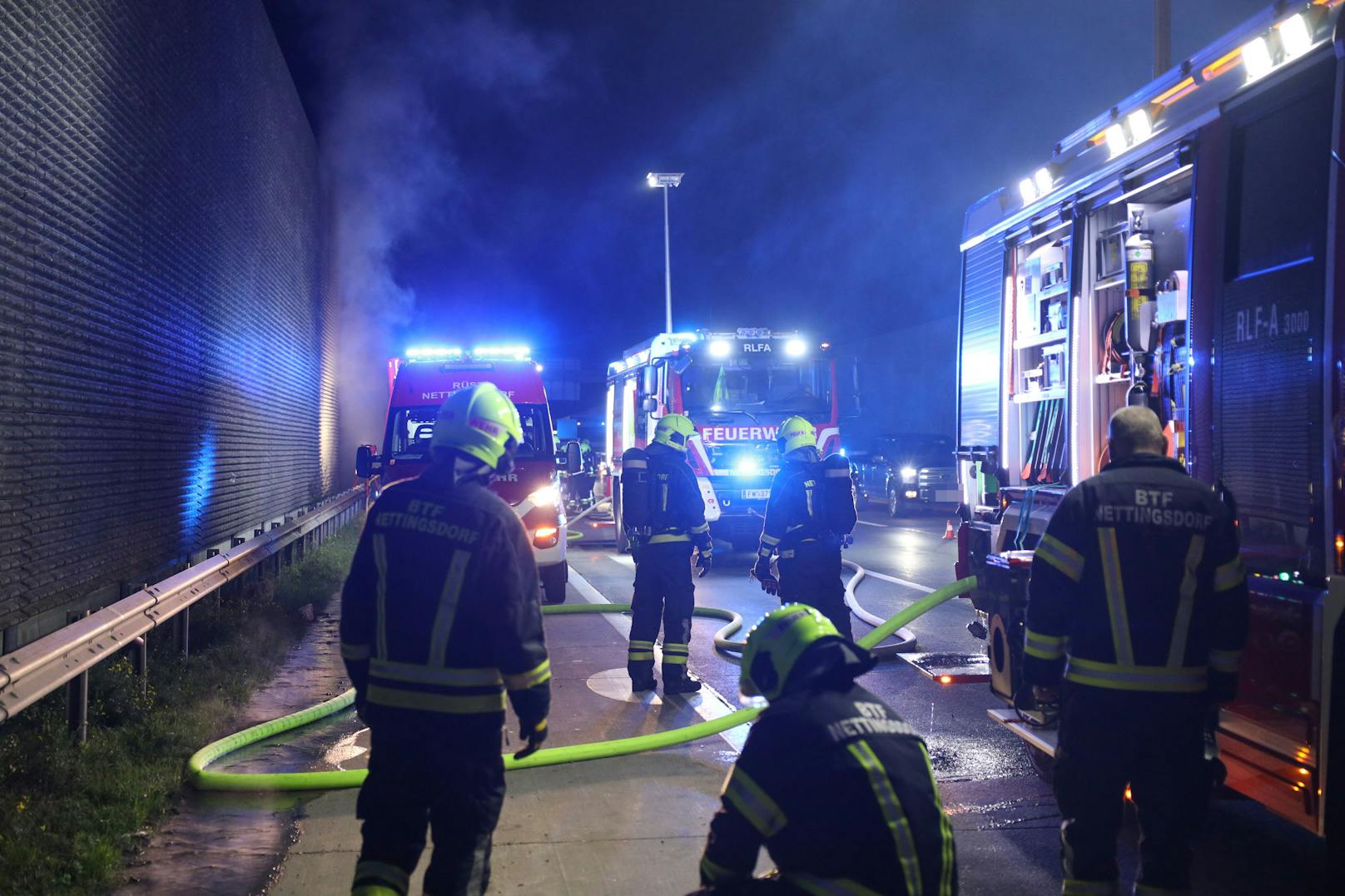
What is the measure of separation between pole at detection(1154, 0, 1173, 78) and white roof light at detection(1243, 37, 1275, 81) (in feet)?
28.5

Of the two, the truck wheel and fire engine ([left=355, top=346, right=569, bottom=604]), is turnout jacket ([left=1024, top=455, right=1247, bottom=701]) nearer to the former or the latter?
fire engine ([left=355, top=346, right=569, bottom=604])

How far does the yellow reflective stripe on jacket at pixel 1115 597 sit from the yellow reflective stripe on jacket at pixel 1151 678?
1.2 inches

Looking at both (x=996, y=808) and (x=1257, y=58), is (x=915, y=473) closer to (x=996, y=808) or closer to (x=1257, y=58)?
(x=996, y=808)

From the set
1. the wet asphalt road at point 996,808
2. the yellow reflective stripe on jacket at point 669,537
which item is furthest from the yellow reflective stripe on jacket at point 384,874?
the yellow reflective stripe on jacket at point 669,537

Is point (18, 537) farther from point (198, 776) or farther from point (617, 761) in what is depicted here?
point (617, 761)

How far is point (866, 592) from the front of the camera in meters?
12.0

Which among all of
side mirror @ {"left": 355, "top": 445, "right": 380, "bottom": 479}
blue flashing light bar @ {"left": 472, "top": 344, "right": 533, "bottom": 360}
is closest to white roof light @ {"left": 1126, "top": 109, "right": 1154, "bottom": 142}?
side mirror @ {"left": 355, "top": 445, "right": 380, "bottom": 479}

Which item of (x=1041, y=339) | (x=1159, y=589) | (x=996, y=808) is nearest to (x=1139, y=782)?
(x=1159, y=589)

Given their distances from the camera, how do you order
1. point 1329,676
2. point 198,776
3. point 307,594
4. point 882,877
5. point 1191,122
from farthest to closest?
point 307,594 → point 198,776 → point 1191,122 → point 1329,676 → point 882,877

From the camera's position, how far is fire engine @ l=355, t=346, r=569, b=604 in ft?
33.9

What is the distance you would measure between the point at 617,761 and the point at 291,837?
1774 millimetres

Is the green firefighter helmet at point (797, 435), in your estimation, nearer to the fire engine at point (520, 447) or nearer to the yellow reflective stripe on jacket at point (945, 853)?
the fire engine at point (520, 447)

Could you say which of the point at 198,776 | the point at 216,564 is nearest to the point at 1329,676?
the point at 198,776

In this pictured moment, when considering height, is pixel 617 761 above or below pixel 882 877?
below
